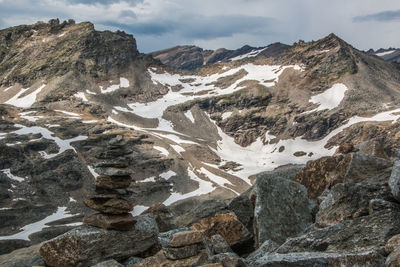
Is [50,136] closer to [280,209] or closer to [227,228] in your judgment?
[227,228]

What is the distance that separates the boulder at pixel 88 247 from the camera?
1331 cm

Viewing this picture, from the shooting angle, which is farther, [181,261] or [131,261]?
[131,261]

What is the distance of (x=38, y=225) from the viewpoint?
374ft

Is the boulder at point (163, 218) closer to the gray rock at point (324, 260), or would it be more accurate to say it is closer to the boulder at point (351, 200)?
the boulder at point (351, 200)

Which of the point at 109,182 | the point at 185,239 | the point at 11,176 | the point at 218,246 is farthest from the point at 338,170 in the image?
the point at 11,176

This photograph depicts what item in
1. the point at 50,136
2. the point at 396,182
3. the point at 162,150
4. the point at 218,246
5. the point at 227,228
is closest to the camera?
the point at 396,182

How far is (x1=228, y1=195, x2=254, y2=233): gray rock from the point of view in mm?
18891

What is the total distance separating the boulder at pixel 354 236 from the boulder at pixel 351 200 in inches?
41.9

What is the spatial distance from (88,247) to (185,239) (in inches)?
170

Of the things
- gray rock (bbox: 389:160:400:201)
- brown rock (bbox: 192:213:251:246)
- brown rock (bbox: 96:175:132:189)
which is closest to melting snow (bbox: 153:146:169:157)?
brown rock (bbox: 192:213:251:246)

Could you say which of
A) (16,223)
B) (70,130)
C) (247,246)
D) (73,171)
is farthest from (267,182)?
(70,130)

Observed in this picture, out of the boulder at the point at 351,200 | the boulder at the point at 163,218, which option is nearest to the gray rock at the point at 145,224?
the boulder at the point at 163,218

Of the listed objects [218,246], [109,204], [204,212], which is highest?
[109,204]

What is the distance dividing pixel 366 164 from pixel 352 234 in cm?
809
